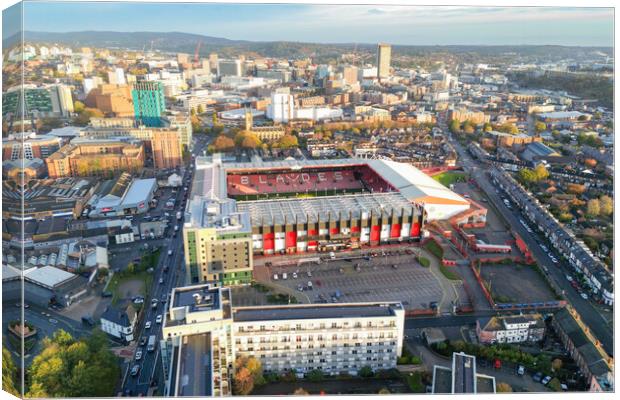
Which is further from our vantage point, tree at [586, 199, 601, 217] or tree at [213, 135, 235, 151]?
tree at [213, 135, 235, 151]

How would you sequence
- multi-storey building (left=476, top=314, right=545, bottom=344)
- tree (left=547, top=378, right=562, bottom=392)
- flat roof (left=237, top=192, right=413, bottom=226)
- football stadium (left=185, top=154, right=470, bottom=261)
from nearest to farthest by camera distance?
tree (left=547, top=378, right=562, bottom=392) < multi-storey building (left=476, top=314, right=545, bottom=344) < football stadium (left=185, top=154, right=470, bottom=261) < flat roof (left=237, top=192, right=413, bottom=226)

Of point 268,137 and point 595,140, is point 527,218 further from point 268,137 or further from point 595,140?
point 268,137

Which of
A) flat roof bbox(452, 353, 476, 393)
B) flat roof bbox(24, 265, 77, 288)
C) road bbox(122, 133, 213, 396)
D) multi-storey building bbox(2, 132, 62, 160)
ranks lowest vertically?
road bbox(122, 133, 213, 396)

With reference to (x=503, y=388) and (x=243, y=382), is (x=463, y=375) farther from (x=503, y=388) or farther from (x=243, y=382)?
(x=243, y=382)

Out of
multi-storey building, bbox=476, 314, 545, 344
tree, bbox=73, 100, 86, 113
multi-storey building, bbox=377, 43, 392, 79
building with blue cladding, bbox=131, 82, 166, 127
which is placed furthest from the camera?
multi-storey building, bbox=377, 43, 392, 79

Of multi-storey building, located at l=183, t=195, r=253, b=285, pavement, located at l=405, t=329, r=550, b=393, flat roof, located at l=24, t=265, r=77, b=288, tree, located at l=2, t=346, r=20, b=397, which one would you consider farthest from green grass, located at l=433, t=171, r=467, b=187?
tree, located at l=2, t=346, r=20, b=397

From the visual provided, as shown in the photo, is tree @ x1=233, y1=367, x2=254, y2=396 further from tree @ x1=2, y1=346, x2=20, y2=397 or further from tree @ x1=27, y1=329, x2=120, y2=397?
tree @ x1=2, y1=346, x2=20, y2=397

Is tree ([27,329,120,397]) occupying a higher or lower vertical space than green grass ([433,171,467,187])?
lower

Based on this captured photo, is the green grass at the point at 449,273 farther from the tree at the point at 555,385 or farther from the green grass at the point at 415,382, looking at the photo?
the green grass at the point at 415,382
